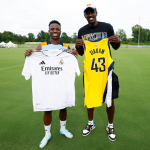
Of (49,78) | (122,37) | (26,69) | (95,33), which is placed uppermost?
(122,37)

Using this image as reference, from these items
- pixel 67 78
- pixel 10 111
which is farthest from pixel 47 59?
pixel 10 111

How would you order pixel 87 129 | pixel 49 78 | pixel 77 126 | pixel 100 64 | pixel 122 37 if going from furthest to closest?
1. pixel 122 37
2. pixel 77 126
3. pixel 87 129
4. pixel 100 64
5. pixel 49 78

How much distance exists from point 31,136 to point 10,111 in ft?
4.37

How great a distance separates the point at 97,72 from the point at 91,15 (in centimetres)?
103

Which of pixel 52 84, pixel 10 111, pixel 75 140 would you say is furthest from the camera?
pixel 10 111

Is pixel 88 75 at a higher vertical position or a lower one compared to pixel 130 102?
higher

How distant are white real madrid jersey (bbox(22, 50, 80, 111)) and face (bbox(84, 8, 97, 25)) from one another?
0.74 m

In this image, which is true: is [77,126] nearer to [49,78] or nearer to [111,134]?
[111,134]

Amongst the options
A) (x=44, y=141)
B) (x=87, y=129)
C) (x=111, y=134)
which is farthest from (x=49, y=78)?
(x=111, y=134)

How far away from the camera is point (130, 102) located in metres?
4.09

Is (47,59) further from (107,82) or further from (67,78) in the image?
(107,82)

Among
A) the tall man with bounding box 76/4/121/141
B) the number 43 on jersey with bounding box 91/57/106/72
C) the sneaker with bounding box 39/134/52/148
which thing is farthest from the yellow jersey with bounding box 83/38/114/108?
the sneaker with bounding box 39/134/52/148

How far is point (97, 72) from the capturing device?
2.51 m

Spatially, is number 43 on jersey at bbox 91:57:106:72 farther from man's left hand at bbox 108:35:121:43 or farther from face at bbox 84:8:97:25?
face at bbox 84:8:97:25
